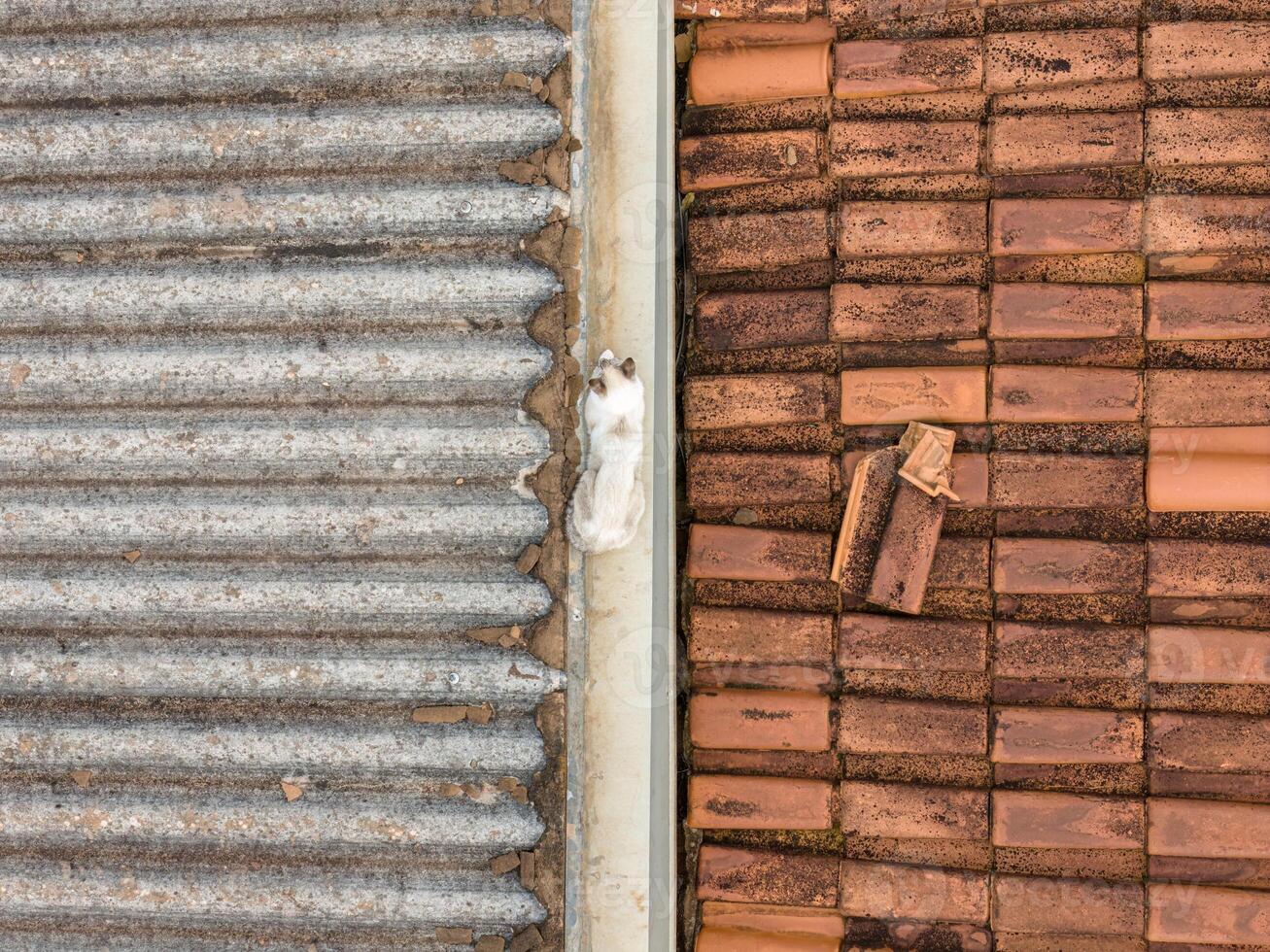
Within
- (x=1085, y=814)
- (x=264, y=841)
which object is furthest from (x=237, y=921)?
(x=1085, y=814)

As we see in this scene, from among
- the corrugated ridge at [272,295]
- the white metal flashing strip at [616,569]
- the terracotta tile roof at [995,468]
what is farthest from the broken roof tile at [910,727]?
the corrugated ridge at [272,295]

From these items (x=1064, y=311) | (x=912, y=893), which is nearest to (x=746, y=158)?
(x=1064, y=311)

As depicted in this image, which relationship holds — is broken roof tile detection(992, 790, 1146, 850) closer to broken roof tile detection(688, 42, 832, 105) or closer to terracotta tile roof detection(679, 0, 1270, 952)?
terracotta tile roof detection(679, 0, 1270, 952)

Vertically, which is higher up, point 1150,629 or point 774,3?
point 774,3

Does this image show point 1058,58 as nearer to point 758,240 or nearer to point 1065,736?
point 758,240

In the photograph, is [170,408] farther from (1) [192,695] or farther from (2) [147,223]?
(1) [192,695]

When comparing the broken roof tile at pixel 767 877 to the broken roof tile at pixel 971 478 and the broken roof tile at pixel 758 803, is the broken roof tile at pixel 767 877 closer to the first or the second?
the broken roof tile at pixel 758 803
